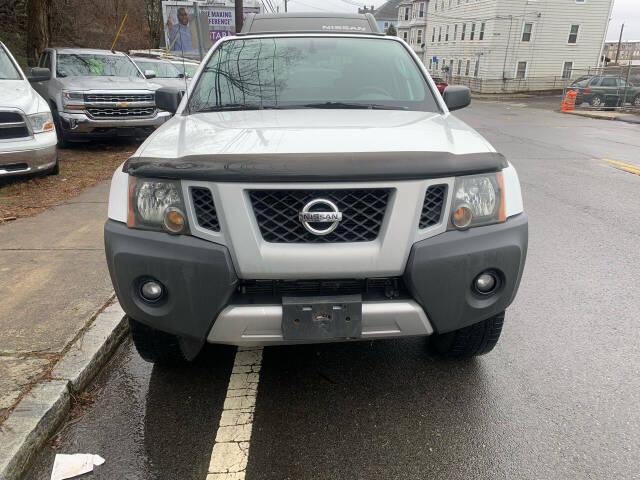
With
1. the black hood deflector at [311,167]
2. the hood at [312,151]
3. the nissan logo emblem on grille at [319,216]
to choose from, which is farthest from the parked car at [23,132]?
the nissan logo emblem on grille at [319,216]

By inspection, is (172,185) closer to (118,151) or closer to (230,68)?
(230,68)

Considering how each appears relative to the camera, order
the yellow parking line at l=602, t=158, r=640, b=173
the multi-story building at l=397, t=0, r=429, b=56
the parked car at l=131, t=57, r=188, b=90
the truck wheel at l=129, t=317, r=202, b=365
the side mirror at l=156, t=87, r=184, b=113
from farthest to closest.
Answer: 1. the multi-story building at l=397, t=0, r=429, b=56
2. the parked car at l=131, t=57, r=188, b=90
3. the yellow parking line at l=602, t=158, r=640, b=173
4. the side mirror at l=156, t=87, r=184, b=113
5. the truck wheel at l=129, t=317, r=202, b=365

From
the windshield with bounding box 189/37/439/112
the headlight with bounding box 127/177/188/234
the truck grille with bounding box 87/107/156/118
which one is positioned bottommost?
the truck grille with bounding box 87/107/156/118

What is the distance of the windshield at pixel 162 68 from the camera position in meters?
13.7

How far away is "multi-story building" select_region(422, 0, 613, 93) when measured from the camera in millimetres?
37531

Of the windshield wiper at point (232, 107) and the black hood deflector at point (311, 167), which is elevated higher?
the windshield wiper at point (232, 107)

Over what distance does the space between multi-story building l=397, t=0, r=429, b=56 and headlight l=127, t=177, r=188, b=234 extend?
190 feet

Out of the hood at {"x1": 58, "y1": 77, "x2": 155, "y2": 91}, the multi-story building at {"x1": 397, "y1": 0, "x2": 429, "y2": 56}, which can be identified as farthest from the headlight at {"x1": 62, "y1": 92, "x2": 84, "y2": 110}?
the multi-story building at {"x1": 397, "y1": 0, "x2": 429, "y2": 56}

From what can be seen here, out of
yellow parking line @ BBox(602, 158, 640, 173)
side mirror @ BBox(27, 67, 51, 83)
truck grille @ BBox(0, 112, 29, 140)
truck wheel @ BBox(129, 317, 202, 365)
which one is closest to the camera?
truck wheel @ BBox(129, 317, 202, 365)

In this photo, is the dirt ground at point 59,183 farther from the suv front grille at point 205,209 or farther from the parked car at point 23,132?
the suv front grille at point 205,209

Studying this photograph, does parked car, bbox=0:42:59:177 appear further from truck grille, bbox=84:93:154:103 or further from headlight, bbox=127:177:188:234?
headlight, bbox=127:177:188:234

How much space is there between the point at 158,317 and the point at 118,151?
28.0 ft

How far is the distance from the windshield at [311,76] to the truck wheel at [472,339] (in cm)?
147

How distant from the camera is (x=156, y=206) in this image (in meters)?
2.26
